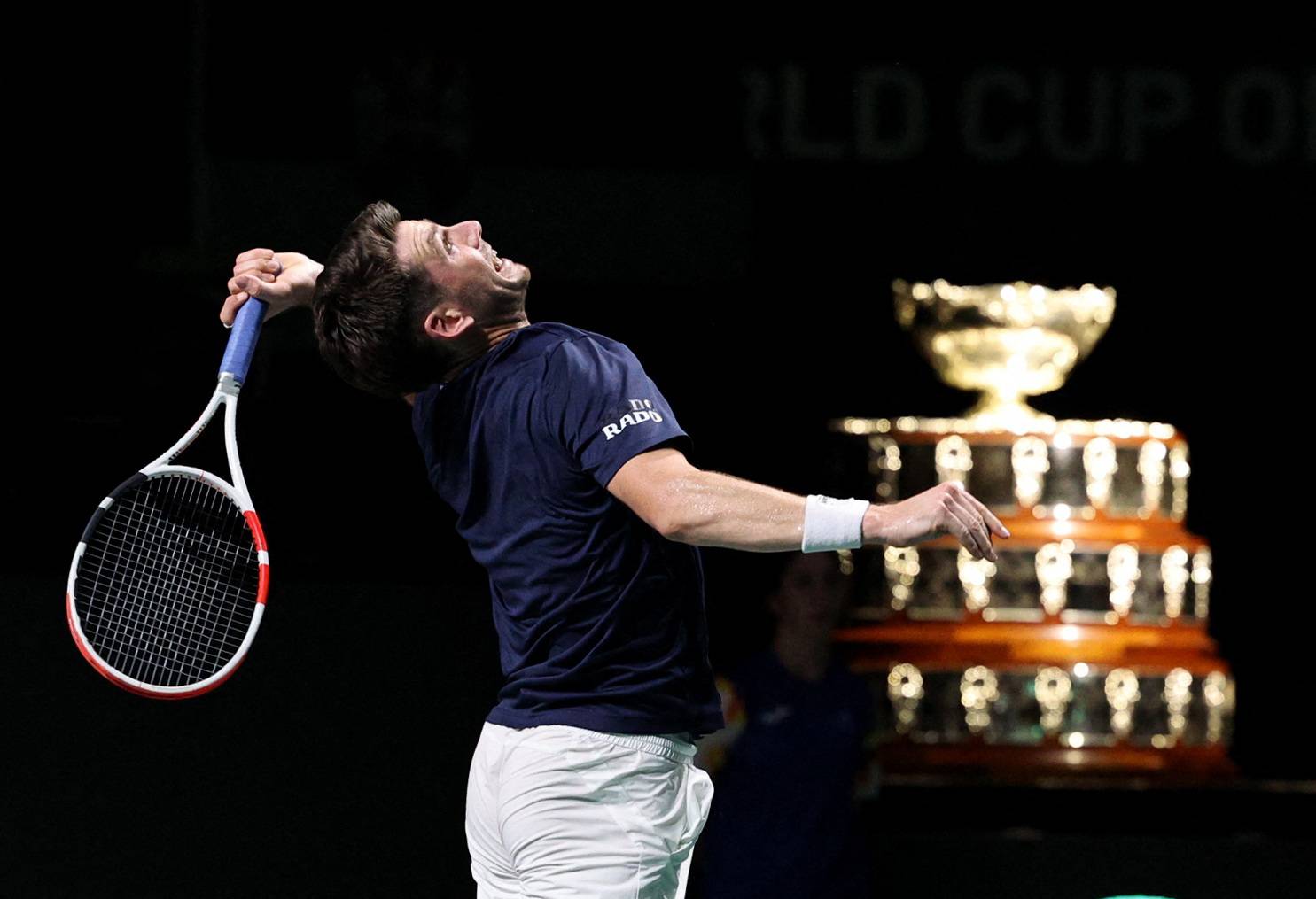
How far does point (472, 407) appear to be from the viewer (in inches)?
92.7

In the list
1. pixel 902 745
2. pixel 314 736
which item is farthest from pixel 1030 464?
pixel 314 736

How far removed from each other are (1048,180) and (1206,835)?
164 cm

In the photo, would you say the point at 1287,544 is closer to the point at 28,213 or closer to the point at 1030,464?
the point at 1030,464

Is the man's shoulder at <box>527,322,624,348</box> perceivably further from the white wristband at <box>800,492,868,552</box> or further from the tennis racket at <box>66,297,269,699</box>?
the tennis racket at <box>66,297,269,699</box>

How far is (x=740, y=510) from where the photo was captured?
2.11m

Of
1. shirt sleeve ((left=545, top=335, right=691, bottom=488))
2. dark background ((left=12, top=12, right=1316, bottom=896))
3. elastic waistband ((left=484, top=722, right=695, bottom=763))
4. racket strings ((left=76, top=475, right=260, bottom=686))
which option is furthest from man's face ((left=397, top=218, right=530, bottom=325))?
dark background ((left=12, top=12, right=1316, bottom=896))

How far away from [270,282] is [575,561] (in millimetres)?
655

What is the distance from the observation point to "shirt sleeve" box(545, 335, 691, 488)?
7.09 ft

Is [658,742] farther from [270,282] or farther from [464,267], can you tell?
[270,282]

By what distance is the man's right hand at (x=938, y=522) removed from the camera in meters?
2.04

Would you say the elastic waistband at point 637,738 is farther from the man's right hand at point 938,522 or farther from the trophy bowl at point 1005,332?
the trophy bowl at point 1005,332

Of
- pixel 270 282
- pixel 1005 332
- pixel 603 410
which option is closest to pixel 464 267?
pixel 603 410

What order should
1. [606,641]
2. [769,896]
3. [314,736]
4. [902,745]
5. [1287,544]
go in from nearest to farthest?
[606,641] < [769,896] < [314,736] < [902,745] < [1287,544]

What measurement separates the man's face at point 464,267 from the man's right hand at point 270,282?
32 cm
